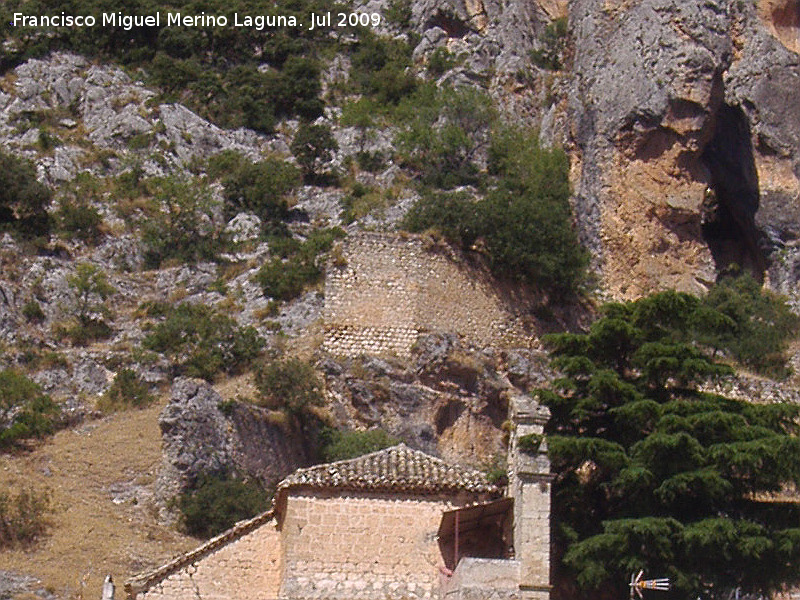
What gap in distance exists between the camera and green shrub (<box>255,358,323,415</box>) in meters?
34.6

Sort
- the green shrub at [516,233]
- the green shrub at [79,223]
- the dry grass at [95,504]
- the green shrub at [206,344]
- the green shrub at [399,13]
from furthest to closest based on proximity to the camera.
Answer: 1. the green shrub at [399,13]
2. the green shrub at [79,223]
3. the green shrub at [516,233]
4. the green shrub at [206,344]
5. the dry grass at [95,504]

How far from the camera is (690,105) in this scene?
44.5 m

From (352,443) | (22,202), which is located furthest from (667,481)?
(22,202)

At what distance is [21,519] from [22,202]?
62.1 ft

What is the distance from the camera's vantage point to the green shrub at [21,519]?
1139 inches

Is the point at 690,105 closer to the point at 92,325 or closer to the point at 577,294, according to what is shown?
the point at 577,294

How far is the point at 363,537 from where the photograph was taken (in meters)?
23.3

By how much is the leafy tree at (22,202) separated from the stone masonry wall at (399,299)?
36.3 ft

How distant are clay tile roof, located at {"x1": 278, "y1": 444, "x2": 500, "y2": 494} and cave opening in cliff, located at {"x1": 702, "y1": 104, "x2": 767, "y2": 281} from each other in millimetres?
23681

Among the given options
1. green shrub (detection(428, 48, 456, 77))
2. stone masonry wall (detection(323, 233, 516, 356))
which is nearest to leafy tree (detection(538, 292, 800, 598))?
stone masonry wall (detection(323, 233, 516, 356))

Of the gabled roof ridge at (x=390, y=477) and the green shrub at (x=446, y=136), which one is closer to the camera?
the gabled roof ridge at (x=390, y=477)

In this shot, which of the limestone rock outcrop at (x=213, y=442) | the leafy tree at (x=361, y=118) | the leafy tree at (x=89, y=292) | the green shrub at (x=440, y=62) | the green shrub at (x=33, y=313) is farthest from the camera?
the green shrub at (x=440, y=62)

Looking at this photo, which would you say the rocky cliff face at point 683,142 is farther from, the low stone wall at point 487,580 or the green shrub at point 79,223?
the low stone wall at point 487,580

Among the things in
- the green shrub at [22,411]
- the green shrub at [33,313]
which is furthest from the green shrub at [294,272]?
the green shrub at [22,411]
